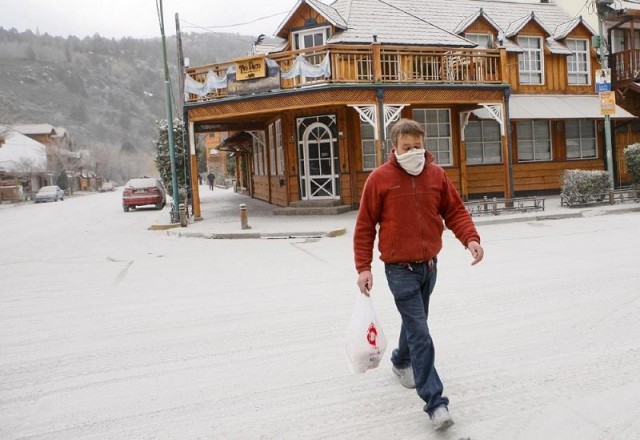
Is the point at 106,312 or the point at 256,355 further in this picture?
the point at 106,312

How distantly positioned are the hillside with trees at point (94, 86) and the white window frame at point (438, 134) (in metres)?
98.5

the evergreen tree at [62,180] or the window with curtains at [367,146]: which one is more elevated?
the evergreen tree at [62,180]

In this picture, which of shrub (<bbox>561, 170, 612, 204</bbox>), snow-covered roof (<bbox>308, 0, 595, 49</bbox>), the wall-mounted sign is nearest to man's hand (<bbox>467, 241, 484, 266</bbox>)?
the wall-mounted sign

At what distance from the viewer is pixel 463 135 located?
67.5 ft

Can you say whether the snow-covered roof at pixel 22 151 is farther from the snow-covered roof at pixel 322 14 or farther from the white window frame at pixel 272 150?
the snow-covered roof at pixel 322 14

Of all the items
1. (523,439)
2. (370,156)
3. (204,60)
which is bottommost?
(523,439)

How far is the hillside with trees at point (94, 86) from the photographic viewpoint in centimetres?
12900

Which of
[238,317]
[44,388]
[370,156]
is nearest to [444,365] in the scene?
[238,317]

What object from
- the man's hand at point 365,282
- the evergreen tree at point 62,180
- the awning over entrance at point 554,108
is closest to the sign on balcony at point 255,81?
the awning over entrance at point 554,108

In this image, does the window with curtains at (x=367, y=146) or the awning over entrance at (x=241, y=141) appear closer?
the window with curtains at (x=367, y=146)

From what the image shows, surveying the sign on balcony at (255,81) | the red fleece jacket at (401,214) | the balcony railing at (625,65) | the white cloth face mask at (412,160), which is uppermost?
the balcony railing at (625,65)

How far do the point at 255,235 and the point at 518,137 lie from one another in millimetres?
12250

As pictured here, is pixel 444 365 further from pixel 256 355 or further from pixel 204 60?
pixel 204 60

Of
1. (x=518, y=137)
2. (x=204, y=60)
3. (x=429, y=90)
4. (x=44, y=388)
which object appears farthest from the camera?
(x=204, y=60)
